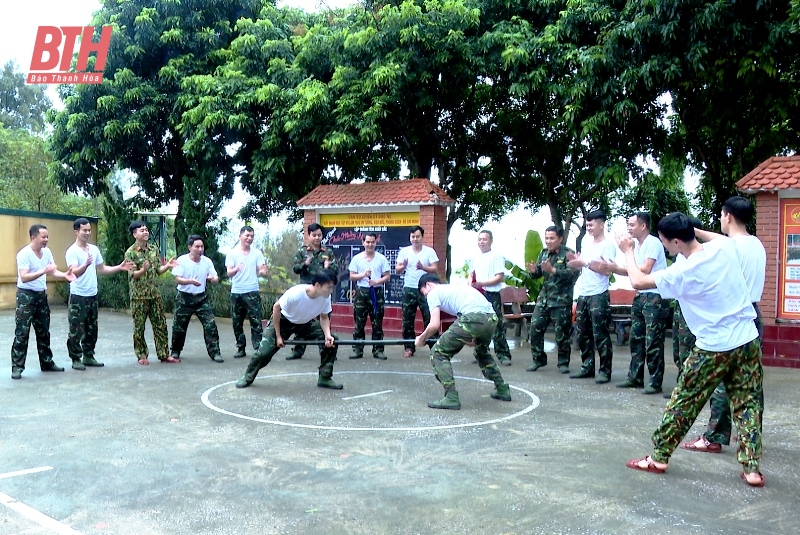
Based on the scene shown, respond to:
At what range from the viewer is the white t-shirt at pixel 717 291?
4473 millimetres

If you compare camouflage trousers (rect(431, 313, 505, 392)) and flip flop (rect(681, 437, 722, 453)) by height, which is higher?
camouflage trousers (rect(431, 313, 505, 392))

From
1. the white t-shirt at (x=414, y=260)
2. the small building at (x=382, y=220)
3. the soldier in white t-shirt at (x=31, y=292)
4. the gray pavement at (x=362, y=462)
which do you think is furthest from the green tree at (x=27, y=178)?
the gray pavement at (x=362, y=462)

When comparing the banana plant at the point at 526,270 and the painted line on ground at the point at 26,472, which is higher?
the banana plant at the point at 526,270

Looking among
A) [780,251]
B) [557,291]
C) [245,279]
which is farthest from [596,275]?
[245,279]

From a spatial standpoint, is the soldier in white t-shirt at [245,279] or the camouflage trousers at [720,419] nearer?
the camouflage trousers at [720,419]

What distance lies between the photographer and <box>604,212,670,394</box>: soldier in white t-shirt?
7352mm

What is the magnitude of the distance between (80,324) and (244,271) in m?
2.18

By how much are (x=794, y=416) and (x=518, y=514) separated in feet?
12.6

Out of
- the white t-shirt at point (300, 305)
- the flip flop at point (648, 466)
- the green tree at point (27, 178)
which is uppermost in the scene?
the green tree at point (27, 178)

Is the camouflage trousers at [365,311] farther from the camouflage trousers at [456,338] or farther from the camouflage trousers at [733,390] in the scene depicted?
the camouflage trousers at [733,390]

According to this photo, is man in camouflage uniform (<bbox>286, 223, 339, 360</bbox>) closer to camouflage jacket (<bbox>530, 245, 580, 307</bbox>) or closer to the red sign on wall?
camouflage jacket (<bbox>530, 245, 580, 307</bbox>)

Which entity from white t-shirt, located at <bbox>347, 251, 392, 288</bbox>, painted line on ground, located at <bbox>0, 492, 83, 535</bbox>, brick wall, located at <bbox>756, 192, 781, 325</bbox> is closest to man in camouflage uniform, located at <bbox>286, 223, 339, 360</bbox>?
white t-shirt, located at <bbox>347, 251, 392, 288</bbox>

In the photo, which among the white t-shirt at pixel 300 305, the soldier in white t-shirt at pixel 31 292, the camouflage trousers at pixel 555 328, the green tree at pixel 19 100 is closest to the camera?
the white t-shirt at pixel 300 305

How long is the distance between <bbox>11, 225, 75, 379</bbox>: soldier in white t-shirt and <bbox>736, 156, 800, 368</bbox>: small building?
8858 mm
